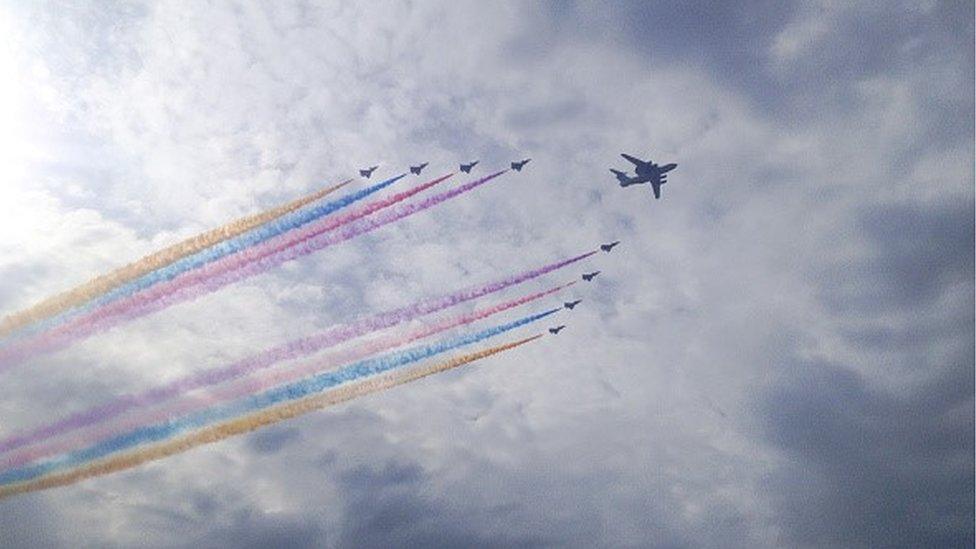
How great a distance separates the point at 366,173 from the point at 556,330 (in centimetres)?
3569

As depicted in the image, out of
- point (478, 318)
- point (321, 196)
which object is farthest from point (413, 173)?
point (478, 318)

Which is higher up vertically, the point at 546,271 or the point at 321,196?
the point at 321,196

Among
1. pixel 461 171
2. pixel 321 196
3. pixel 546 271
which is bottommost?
pixel 546 271

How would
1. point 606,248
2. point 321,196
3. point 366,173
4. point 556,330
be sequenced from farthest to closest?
1. point 606,248
2. point 556,330
3. point 366,173
4. point 321,196

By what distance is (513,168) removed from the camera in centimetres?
8325


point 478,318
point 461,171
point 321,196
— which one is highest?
point 461,171

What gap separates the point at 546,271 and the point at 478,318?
35.2 ft

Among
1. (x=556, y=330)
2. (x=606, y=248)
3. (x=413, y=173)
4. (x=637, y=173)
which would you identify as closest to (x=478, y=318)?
(x=556, y=330)

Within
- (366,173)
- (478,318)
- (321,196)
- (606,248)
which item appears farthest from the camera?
(606,248)

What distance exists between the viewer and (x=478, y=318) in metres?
64.3

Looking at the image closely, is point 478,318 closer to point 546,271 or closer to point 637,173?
point 546,271

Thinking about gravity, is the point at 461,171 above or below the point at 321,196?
above

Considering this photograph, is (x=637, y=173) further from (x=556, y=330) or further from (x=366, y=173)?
(x=366, y=173)

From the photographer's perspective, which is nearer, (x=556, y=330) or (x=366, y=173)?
(x=366, y=173)
